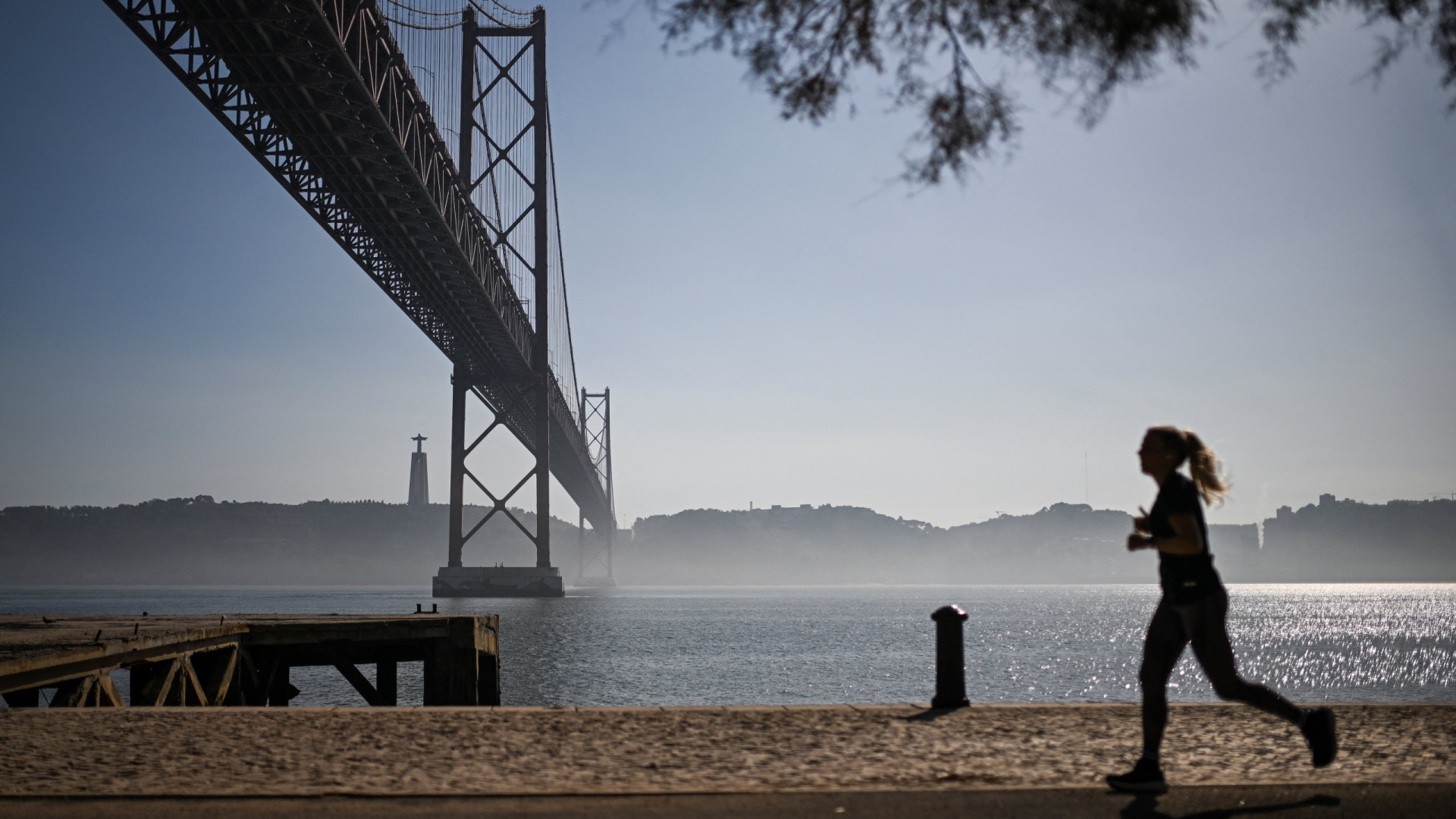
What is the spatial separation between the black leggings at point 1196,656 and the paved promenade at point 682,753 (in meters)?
0.23

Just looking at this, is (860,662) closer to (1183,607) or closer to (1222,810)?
(1183,607)

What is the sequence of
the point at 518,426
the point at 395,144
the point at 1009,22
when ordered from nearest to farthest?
the point at 1009,22
the point at 395,144
the point at 518,426

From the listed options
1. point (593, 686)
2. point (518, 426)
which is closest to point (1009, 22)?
point (593, 686)

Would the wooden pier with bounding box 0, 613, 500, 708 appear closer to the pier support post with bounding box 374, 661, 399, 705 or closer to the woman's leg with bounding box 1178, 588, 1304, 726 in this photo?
the pier support post with bounding box 374, 661, 399, 705

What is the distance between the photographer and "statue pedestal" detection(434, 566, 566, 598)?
49.2m

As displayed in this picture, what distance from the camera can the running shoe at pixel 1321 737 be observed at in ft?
12.2

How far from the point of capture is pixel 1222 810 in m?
3.32

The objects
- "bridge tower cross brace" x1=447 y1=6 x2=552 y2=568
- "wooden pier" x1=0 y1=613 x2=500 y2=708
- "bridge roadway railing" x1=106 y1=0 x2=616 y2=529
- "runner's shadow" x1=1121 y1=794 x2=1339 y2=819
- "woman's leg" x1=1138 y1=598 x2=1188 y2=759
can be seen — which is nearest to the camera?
"runner's shadow" x1=1121 y1=794 x2=1339 y2=819

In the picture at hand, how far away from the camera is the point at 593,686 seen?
20359mm

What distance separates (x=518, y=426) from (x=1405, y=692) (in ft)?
124

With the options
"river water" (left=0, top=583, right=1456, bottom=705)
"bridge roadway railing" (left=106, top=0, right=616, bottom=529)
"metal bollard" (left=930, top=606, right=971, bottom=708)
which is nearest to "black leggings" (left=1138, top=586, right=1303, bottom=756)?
"metal bollard" (left=930, top=606, right=971, bottom=708)

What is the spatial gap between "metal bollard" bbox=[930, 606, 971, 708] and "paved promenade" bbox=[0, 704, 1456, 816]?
0.37ft

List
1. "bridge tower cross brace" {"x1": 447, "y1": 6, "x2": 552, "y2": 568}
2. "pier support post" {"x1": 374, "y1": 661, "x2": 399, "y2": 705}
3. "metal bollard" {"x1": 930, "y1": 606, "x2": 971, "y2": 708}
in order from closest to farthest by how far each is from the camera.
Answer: "metal bollard" {"x1": 930, "y1": 606, "x2": 971, "y2": 708}, "pier support post" {"x1": 374, "y1": 661, "x2": 399, "y2": 705}, "bridge tower cross brace" {"x1": 447, "y1": 6, "x2": 552, "y2": 568}

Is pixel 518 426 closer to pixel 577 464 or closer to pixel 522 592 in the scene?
pixel 522 592
